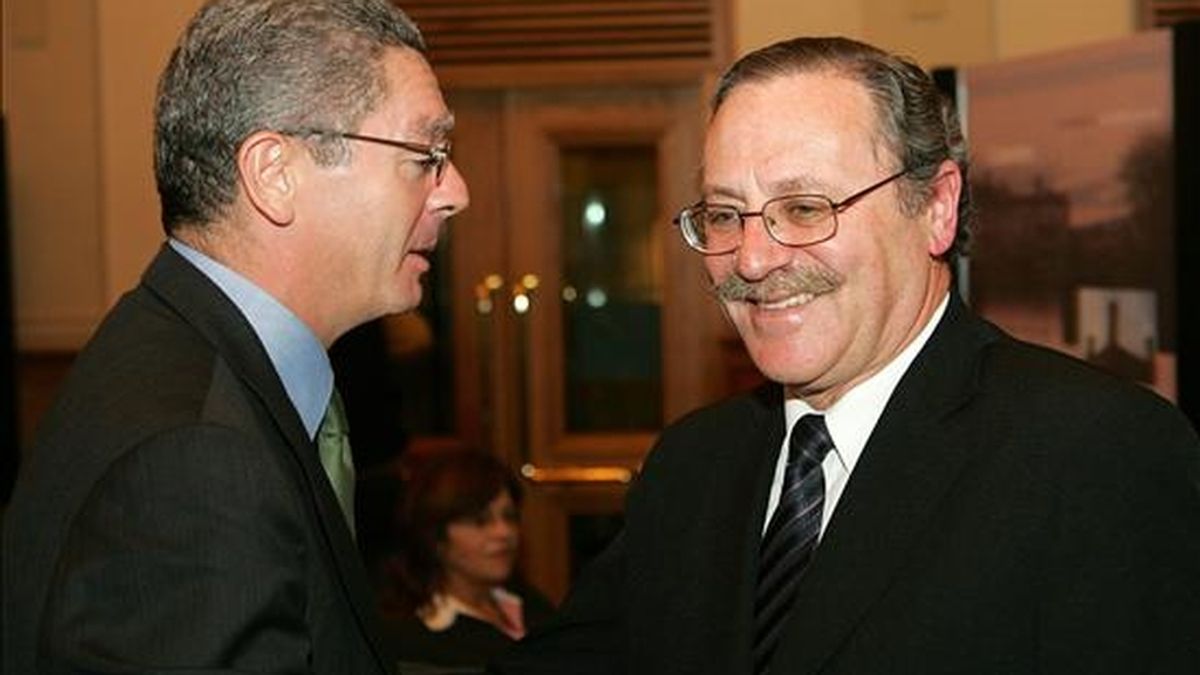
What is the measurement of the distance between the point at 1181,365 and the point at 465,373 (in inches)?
144

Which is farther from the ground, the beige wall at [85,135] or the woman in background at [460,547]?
the beige wall at [85,135]

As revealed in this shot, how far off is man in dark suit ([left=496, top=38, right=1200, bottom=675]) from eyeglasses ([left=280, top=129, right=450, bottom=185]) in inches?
11.7

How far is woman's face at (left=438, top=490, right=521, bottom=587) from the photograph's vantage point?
4.56 metres

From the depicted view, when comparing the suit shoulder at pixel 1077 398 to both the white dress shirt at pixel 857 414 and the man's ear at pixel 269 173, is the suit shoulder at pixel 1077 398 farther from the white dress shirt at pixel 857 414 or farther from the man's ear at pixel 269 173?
the man's ear at pixel 269 173

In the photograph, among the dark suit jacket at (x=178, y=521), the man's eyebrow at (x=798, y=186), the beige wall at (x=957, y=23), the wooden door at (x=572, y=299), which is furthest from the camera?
the wooden door at (x=572, y=299)

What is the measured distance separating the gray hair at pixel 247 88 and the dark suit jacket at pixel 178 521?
0.09 m

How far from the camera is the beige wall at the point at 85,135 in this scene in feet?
22.5

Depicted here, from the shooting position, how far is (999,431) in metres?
2.07

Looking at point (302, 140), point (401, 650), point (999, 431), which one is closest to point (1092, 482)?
point (999, 431)

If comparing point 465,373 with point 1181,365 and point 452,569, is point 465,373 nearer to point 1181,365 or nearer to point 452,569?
point 452,569

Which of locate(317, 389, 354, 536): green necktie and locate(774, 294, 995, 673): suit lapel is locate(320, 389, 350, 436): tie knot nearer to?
locate(317, 389, 354, 536): green necktie

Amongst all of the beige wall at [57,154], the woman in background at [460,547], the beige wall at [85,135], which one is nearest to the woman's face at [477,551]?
the woman in background at [460,547]

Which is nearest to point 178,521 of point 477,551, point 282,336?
point 282,336

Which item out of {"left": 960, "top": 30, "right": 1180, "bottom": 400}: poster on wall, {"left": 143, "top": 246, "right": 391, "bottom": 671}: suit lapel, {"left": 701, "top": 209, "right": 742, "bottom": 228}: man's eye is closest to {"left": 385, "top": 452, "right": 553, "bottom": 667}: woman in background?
{"left": 960, "top": 30, "right": 1180, "bottom": 400}: poster on wall
